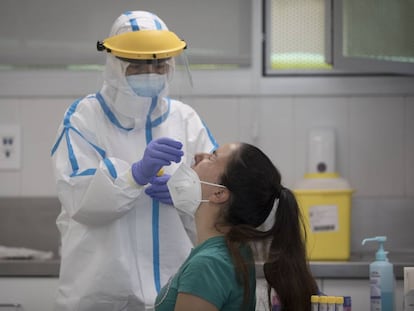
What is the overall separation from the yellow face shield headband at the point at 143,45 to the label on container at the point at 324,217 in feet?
3.10

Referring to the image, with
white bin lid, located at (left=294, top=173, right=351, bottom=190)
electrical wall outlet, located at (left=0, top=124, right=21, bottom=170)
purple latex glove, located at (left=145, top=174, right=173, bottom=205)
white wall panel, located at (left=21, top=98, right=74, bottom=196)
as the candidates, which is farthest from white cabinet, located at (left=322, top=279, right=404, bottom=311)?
electrical wall outlet, located at (left=0, top=124, right=21, bottom=170)

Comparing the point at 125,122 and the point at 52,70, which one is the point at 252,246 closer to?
the point at 125,122

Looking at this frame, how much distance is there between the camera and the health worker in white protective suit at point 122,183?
89.8 inches

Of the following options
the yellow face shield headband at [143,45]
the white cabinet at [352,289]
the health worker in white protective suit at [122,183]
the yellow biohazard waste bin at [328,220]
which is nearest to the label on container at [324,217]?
the yellow biohazard waste bin at [328,220]

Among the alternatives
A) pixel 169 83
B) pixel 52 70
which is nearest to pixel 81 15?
pixel 52 70

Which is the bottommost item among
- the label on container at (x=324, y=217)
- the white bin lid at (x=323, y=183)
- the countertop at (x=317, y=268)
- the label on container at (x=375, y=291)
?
the countertop at (x=317, y=268)

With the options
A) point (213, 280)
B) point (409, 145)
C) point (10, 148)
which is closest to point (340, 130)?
point (409, 145)

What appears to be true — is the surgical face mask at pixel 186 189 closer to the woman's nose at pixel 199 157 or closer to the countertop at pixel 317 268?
the woman's nose at pixel 199 157

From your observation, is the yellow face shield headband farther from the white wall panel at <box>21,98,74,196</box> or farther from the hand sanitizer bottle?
the white wall panel at <box>21,98,74,196</box>

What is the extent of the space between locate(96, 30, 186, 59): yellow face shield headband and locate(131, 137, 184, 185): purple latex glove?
288mm

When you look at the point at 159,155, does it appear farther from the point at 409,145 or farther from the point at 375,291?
the point at 409,145

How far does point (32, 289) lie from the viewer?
2.86 meters

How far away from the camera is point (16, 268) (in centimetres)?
285

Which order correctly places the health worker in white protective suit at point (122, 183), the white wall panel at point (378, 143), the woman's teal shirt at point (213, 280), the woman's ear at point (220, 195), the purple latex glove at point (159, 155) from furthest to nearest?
the white wall panel at point (378, 143) < the health worker in white protective suit at point (122, 183) < the purple latex glove at point (159, 155) < the woman's ear at point (220, 195) < the woman's teal shirt at point (213, 280)
